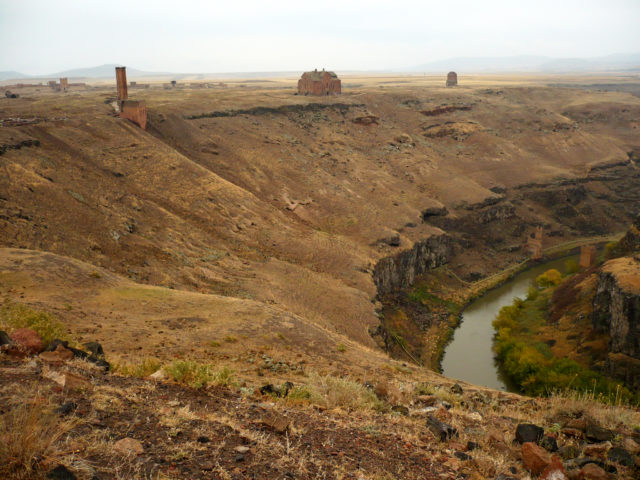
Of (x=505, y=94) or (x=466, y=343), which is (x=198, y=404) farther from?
(x=505, y=94)

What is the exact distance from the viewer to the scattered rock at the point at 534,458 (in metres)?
8.10

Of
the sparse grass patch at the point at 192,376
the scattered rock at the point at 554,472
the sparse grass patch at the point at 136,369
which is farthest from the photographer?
the sparse grass patch at the point at 136,369

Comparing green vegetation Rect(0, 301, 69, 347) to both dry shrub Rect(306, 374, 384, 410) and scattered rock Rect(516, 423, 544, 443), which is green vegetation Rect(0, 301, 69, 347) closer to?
dry shrub Rect(306, 374, 384, 410)

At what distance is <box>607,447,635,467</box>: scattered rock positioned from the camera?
27.2 ft

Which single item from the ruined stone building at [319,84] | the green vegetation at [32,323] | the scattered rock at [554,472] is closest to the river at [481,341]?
the scattered rock at [554,472]

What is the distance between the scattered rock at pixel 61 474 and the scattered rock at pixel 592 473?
7.41 meters

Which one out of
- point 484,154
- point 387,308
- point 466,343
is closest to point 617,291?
point 466,343

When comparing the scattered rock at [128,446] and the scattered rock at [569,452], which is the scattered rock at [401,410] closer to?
the scattered rock at [569,452]

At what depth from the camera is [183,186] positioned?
120 ft

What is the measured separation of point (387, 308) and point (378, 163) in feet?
86.2

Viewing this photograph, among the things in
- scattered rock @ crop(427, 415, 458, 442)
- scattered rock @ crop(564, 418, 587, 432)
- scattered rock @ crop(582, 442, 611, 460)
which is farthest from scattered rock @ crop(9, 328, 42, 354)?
scattered rock @ crop(564, 418, 587, 432)

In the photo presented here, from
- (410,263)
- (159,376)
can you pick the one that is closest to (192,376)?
(159,376)

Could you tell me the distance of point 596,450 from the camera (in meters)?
8.80

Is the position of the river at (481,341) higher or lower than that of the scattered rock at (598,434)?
lower
